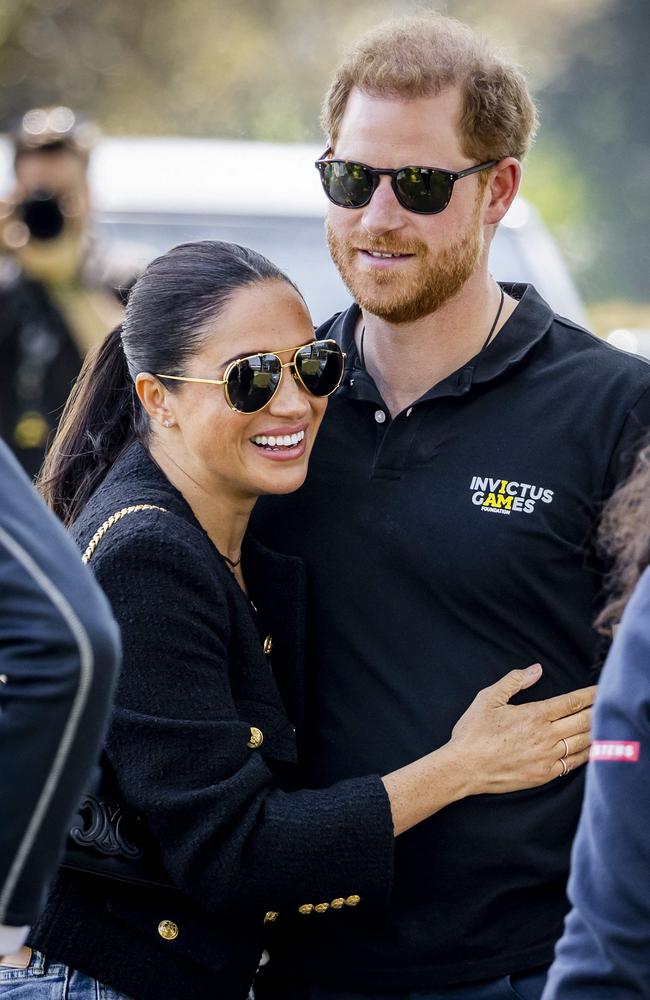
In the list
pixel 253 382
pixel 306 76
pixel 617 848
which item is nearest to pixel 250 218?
pixel 253 382

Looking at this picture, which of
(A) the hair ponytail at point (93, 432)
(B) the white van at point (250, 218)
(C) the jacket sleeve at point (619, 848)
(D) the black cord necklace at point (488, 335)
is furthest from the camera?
(B) the white van at point (250, 218)

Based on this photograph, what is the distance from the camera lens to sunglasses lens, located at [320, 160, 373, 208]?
2.63 m

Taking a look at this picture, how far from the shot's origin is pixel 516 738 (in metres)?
2.36

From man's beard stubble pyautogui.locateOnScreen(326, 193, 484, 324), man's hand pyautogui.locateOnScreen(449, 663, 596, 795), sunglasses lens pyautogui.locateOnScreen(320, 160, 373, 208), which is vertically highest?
sunglasses lens pyautogui.locateOnScreen(320, 160, 373, 208)

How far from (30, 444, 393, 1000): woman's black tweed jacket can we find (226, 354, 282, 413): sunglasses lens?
0.24 metres

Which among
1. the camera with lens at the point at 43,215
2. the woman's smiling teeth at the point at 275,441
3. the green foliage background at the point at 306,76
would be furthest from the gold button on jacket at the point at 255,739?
A: the green foliage background at the point at 306,76

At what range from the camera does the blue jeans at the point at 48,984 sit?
216 centimetres

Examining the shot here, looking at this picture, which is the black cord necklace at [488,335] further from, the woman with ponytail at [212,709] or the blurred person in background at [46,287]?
the blurred person in background at [46,287]

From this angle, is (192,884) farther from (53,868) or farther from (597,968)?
(597,968)

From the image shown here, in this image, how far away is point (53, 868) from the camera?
1670mm

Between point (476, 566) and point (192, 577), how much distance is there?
51 cm

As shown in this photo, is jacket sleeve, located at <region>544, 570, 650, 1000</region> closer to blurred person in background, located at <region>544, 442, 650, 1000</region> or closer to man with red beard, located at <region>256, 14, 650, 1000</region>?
blurred person in background, located at <region>544, 442, 650, 1000</region>

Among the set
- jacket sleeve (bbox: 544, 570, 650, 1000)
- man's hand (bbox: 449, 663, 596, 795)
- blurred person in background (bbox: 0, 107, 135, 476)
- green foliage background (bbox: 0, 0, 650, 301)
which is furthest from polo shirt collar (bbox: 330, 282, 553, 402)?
green foliage background (bbox: 0, 0, 650, 301)

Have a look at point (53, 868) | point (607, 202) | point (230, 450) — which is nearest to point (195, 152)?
point (230, 450)
